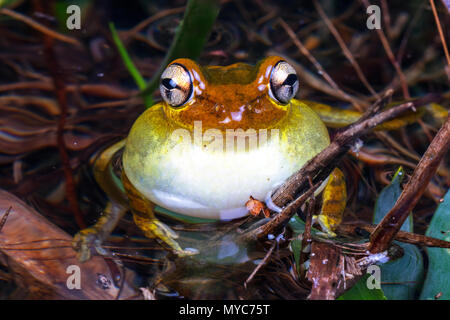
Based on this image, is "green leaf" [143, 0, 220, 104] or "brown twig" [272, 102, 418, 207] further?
"green leaf" [143, 0, 220, 104]

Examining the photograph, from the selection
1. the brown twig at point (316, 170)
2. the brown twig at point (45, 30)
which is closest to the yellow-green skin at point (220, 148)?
the brown twig at point (316, 170)

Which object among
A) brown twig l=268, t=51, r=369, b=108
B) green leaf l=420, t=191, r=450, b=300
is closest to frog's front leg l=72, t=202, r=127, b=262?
green leaf l=420, t=191, r=450, b=300

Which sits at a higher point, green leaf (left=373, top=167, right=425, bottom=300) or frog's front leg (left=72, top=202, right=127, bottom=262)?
frog's front leg (left=72, top=202, right=127, bottom=262)

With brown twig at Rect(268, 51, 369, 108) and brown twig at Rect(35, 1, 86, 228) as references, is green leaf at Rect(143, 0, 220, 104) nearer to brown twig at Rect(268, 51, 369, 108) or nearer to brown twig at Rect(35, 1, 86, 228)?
brown twig at Rect(35, 1, 86, 228)

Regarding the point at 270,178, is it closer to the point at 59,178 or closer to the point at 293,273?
the point at 293,273

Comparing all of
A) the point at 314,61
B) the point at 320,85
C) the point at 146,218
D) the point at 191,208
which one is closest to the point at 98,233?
the point at 146,218

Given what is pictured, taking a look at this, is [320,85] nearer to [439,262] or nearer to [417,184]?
[439,262]
